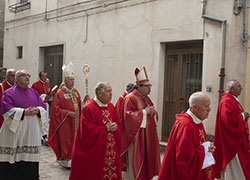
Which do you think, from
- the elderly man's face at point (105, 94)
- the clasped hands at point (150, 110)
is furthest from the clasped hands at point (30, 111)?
the clasped hands at point (150, 110)

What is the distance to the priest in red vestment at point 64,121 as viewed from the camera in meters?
6.78

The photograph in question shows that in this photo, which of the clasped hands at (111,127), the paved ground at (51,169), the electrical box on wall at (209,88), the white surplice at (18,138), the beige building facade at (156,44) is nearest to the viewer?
the clasped hands at (111,127)

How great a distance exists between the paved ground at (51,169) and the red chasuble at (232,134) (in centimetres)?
151

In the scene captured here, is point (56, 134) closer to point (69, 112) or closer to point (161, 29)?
point (69, 112)

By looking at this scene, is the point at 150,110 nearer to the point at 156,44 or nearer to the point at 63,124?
the point at 63,124

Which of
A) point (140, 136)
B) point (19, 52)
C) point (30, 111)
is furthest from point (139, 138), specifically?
point (19, 52)

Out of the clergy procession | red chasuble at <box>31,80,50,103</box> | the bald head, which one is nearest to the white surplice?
the clergy procession

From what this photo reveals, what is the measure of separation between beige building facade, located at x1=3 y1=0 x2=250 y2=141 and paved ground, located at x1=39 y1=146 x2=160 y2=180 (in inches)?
114

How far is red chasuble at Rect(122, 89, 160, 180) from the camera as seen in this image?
546 centimetres

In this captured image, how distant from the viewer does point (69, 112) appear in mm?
6762

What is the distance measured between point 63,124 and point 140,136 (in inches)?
78.2

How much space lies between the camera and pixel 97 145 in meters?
4.59

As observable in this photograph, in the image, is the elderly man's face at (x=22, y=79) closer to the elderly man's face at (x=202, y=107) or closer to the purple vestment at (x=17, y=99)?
the purple vestment at (x=17, y=99)

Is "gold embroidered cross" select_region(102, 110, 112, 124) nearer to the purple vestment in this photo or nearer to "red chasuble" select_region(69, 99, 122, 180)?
"red chasuble" select_region(69, 99, 122, 180)
